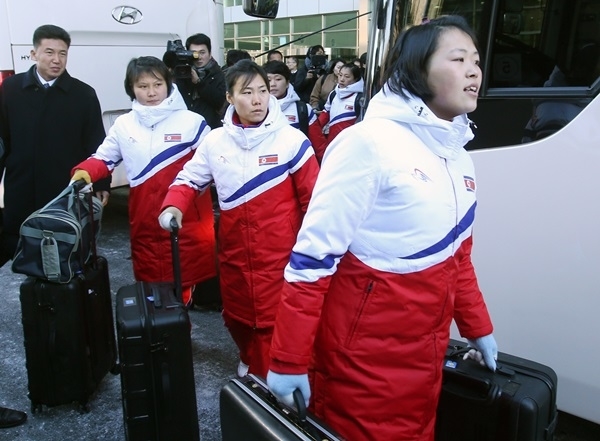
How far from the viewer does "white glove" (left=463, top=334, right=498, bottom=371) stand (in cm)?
211

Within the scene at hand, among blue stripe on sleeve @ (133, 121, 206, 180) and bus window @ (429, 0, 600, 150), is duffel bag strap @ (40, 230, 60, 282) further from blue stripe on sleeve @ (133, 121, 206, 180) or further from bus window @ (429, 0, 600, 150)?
bus window @ (429, 0, 600, 150)

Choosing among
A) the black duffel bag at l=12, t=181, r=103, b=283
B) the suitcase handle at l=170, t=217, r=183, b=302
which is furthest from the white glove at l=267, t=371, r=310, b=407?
the black duffel bag at l=12, t=181, r=103, b=283

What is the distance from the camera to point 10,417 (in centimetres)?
305

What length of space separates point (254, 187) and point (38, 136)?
5.43ft

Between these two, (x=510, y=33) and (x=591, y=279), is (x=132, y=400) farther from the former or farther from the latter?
(x=510, y=33)

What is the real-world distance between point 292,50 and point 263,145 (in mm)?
19372

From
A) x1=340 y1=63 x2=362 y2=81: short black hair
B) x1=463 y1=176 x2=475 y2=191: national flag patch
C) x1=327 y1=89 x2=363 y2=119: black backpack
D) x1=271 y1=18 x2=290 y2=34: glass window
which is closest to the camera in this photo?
x1=463 y1=176 x2=475 y2=191: national flag patch

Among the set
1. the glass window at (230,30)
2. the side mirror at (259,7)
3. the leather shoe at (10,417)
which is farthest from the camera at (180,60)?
the glass window at (230,30)

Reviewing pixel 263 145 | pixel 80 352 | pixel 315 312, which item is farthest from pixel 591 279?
pixel 80 352

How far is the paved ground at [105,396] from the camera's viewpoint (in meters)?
3.02

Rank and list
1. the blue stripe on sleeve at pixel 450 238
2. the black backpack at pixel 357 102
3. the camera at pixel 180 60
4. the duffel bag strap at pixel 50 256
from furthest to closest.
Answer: the camera at pixel 180 60 < the black backpack at pixel 357 102 < the duffel bag strap at pixel 50 256 < the blue stripe on sleeve at pixel 450 238

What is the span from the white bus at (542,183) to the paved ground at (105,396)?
67 centimetres

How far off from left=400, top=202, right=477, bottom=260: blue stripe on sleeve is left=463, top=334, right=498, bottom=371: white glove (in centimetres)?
44

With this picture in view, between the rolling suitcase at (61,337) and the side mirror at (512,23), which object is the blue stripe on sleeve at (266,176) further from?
the side mirror at (512,23)
